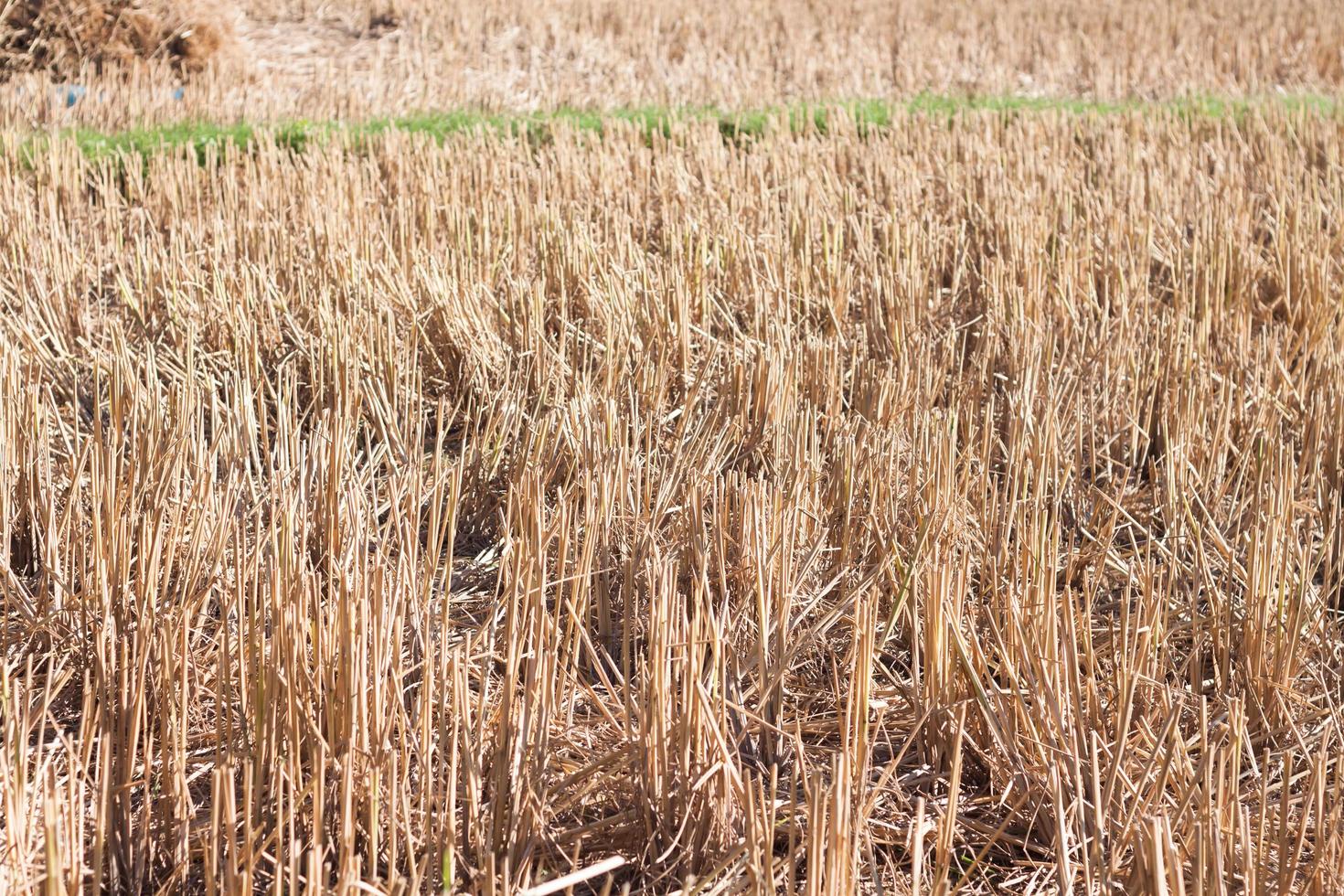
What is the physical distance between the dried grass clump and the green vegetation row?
1.99 meters

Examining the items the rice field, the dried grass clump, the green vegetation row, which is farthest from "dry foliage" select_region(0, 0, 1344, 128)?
the rice field

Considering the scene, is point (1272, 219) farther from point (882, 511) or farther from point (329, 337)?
point (329, 337)

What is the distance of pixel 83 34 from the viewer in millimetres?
7797

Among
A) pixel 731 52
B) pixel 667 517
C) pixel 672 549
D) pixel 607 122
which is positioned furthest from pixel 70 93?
pixel 672 549

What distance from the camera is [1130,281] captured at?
12.2 feet

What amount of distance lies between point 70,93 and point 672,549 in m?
6.61

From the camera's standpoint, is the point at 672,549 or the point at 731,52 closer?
the point at 672,549

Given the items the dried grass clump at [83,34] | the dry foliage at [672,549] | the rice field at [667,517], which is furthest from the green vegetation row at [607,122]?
the dried grass clump at [83,34]

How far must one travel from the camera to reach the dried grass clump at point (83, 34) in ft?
25.2

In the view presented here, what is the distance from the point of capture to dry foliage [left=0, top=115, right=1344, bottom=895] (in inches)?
58.6

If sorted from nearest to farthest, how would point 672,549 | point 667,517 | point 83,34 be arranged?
point 672,549
point 667,517
point 83,34

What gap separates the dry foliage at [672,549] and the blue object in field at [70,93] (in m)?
2.61

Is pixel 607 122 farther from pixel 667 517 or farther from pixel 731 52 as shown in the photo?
pixel 731 52

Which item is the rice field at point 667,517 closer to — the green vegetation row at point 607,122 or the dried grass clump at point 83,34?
the green vegetation row at point 607,122
